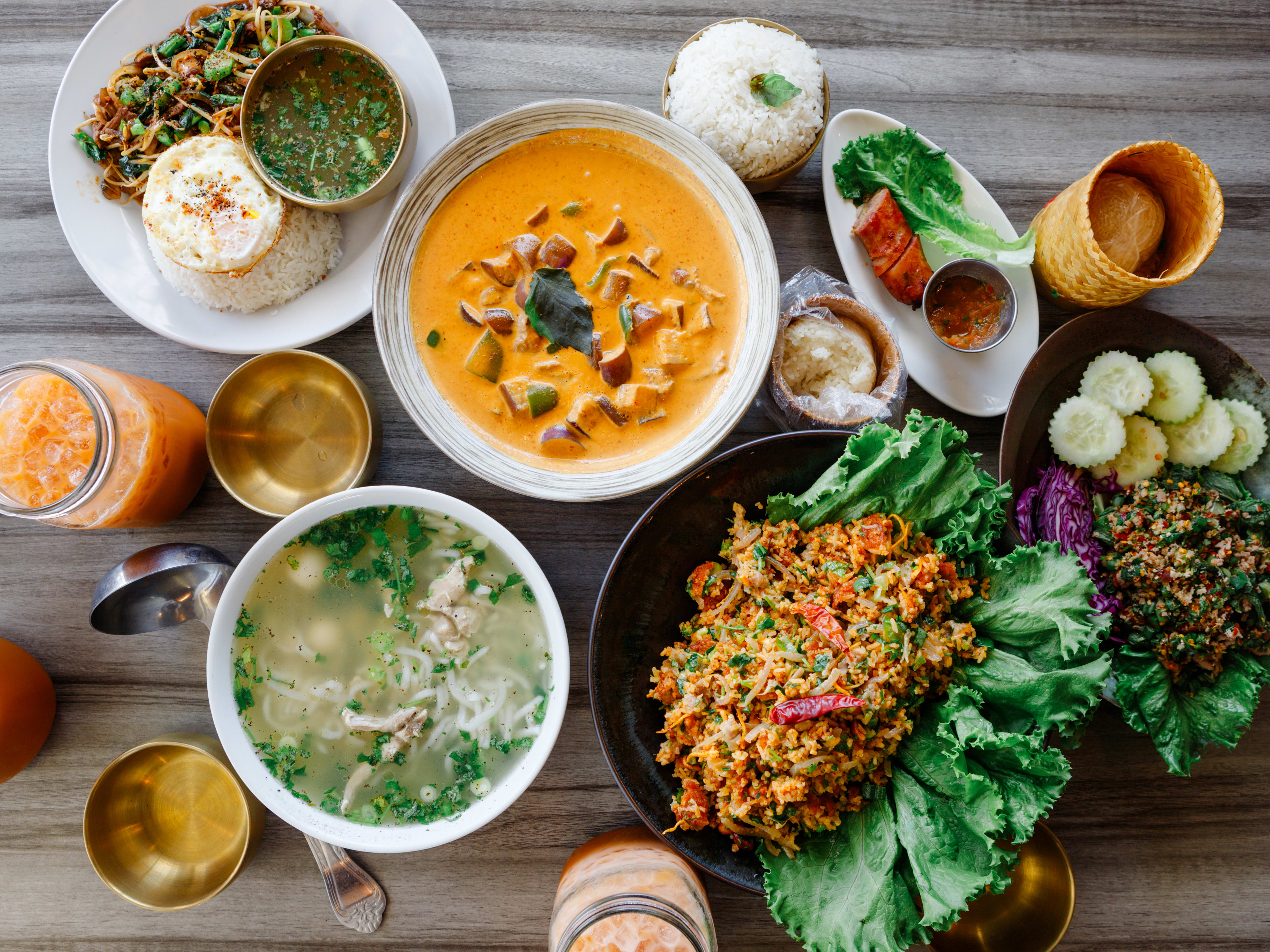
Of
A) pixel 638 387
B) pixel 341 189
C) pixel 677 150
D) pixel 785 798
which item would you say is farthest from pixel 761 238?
pixel 785 798

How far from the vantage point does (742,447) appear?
6.58ft

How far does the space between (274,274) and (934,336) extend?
205cm

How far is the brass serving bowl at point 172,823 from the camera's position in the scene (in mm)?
2211

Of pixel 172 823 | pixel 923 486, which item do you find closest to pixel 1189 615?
pixel 923 486

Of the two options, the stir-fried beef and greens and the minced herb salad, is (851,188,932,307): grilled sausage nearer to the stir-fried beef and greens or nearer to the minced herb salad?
the minced herb salad

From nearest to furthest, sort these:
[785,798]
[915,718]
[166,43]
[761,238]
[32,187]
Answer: [785,798] → [915,718] → [761,238] → [166,43] → [32,187]

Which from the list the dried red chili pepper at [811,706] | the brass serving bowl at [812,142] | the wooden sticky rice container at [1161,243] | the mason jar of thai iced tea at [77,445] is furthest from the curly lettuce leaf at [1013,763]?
the mason jar of thai iced tea at [77,445]

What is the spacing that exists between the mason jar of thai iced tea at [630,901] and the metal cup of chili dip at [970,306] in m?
1.76

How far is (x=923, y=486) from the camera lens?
190 cm

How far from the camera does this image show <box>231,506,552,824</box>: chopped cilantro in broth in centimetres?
210

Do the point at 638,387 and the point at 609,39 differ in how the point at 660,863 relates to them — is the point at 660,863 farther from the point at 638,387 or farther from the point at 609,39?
the point at 609,39

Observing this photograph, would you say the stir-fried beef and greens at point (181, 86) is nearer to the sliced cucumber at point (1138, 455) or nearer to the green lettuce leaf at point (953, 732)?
the green lettuce leaf at point (953, 732)

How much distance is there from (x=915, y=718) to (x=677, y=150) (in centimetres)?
170

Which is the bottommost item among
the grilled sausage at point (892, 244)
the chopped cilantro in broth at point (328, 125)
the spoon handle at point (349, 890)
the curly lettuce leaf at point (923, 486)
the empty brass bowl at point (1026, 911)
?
the spoon handle at point (349, 890)
